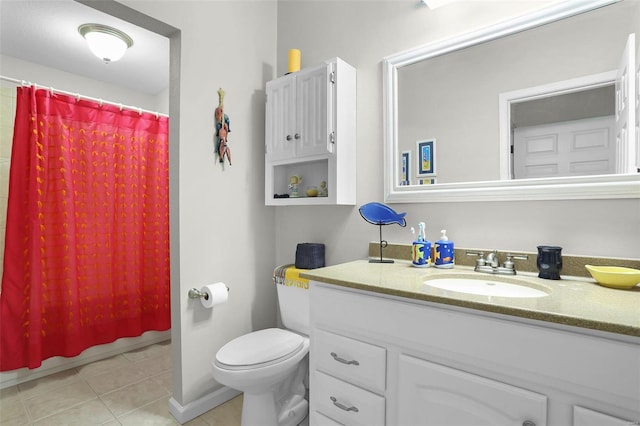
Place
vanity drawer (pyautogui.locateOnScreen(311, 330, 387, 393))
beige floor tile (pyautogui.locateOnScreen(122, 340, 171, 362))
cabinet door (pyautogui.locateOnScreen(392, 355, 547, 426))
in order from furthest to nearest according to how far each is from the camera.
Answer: beige floor tile (pyautogui.locateOnScreen(122, 340, 171, 362)) → vanity drawer (pyautogui.locateOnScreen(311, 330, 387, 393)) → cabinet door (pyautogui.locateOnScreen(392, 355, 547, 426))

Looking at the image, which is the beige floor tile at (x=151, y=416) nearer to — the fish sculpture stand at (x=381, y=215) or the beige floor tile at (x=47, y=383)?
the beige floor tile at (x=47, y=383)

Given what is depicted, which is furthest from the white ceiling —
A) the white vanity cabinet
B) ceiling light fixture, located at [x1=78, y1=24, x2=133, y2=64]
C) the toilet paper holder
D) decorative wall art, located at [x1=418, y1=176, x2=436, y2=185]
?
the white vanity cabinet

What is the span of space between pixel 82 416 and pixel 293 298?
1324 millimetres

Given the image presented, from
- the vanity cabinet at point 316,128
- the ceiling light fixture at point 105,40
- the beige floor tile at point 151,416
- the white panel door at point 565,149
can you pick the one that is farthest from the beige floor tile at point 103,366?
the white panel door at point 565,149

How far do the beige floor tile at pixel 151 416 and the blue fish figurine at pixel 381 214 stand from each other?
1507 mm

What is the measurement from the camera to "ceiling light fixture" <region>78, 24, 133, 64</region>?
6.97 feet

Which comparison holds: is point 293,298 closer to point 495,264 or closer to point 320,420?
point 320,420

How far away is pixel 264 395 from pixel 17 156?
6.94 feet

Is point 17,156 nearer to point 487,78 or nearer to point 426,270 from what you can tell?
point 426,270

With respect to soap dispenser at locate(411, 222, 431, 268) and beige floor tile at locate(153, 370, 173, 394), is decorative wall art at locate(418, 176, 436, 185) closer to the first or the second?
soap dispenser at locate(411, 222, 431, 268)

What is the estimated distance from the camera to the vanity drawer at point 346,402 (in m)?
1.12

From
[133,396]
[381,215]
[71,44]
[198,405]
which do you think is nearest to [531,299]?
[381,215]

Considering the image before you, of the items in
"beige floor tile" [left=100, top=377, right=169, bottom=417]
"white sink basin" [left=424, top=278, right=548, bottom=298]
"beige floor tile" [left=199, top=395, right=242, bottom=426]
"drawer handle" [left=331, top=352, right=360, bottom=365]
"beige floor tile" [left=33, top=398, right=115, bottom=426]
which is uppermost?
"white sink basin" [left=424, top=278, right=548, bottom=298]

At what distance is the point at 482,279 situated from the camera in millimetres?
1303
